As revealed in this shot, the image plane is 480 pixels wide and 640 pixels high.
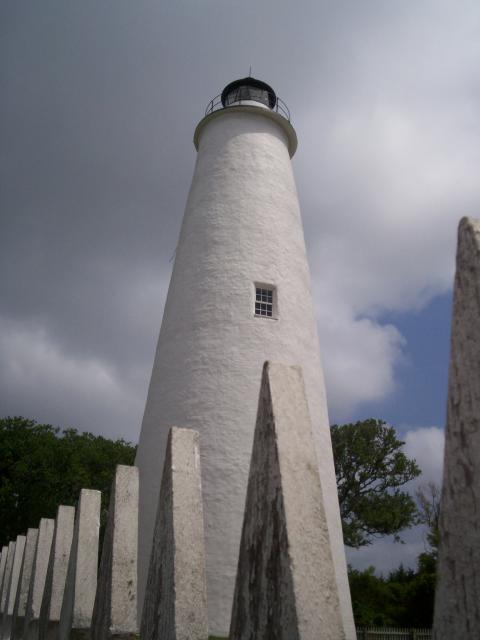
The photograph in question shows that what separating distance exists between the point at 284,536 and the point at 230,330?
8.64 meters

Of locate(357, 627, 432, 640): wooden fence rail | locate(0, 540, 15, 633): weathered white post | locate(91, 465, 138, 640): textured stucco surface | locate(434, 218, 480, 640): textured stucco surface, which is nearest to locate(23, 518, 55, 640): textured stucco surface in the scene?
locate(91, 465, 138, 640): textured stucco surface

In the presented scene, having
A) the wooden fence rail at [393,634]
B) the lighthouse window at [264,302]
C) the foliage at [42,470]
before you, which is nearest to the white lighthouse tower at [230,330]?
the lighthouse window at [264,302]

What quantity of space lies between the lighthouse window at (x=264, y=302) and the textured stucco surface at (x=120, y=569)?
672 centimetres

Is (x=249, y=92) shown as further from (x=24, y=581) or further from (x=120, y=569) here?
(x=120, y=569)

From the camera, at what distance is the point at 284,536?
2.48 meters

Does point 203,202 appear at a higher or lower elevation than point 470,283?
higher

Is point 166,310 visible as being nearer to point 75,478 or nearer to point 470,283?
point 470,283

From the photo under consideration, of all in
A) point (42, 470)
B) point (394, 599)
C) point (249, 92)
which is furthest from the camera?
point (42, 470)

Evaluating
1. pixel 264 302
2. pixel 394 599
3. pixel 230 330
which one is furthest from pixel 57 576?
pixel 394 599

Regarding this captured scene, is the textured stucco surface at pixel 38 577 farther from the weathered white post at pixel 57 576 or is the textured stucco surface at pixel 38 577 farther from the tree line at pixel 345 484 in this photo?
the tree line at pixel 345 484

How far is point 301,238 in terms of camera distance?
43.1ft

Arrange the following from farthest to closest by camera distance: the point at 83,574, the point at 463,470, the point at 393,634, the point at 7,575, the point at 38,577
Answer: the point at 393,634 < the point at 7,575 < the point at 38,577 < the point at 83,574 < the point at 463,470

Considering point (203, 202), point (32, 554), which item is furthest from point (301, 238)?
point (32, 554)

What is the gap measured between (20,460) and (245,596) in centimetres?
2919
